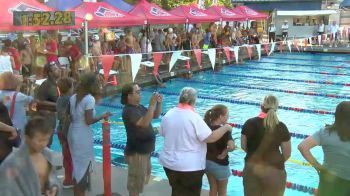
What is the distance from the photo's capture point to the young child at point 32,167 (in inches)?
102

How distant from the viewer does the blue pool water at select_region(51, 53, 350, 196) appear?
→ 7.44m

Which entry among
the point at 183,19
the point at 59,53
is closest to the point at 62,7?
the point at 59,53

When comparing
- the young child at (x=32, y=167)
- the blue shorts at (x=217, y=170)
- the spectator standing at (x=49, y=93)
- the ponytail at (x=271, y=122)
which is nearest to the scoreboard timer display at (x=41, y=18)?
the spectator standing at (x=49, y=93)

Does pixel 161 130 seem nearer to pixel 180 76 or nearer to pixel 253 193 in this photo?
pixel 253 193

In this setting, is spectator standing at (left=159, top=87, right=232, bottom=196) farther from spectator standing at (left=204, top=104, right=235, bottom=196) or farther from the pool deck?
the pool deck

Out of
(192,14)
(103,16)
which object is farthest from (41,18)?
(192,14)

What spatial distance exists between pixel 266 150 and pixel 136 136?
128 centimetres

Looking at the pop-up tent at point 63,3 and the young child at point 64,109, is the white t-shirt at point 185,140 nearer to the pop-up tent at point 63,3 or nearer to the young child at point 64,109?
the young child at point 64,109

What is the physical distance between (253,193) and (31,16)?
300 inches

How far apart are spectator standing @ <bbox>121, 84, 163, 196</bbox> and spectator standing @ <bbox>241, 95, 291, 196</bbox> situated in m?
0.93

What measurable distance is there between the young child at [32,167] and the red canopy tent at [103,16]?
985cm

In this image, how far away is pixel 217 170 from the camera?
13.9 feet

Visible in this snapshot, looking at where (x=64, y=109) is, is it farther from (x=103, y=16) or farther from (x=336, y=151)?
(x=103, y=16)

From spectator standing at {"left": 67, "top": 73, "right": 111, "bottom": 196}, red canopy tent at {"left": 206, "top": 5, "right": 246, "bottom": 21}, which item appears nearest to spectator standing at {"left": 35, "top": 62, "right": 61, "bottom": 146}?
spectator standing at {"left": 67, "top": 73, "right": 111, "bottom": 196}
